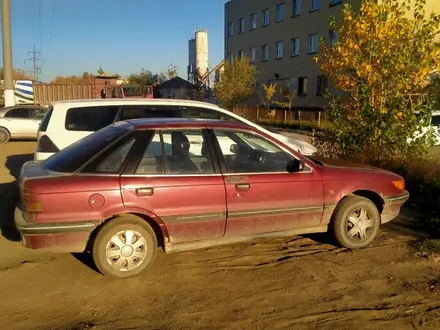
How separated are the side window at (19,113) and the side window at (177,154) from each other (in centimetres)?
1467

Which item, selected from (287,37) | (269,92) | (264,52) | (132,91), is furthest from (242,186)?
(264,52)

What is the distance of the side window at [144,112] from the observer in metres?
7.57

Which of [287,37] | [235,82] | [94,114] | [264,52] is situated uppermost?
[287,37]

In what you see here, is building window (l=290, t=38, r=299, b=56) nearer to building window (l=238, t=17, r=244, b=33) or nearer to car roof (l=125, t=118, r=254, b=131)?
building window (l=238, t=17, r=244, b=33)

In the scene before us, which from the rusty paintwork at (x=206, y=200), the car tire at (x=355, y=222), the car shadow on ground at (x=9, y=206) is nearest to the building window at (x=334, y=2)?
the car shadow on ground at (x=9, y=206)

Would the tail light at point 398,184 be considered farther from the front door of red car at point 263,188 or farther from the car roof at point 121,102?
the car roof at point 121,102

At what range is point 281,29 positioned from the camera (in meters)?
38.3

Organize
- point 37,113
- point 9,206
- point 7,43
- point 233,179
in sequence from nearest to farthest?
point 233,179, point 9,206, point 37,113, point 7,43

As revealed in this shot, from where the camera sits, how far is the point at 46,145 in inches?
285

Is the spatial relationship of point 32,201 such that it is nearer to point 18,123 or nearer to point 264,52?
point 18,123

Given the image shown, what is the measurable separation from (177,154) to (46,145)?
3.54 meters

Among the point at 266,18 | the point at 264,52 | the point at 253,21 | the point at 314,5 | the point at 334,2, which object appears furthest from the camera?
the point at 253,21

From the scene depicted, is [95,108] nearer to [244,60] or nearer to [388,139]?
[388,139]

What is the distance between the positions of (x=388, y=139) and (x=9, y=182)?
759 centimetres
